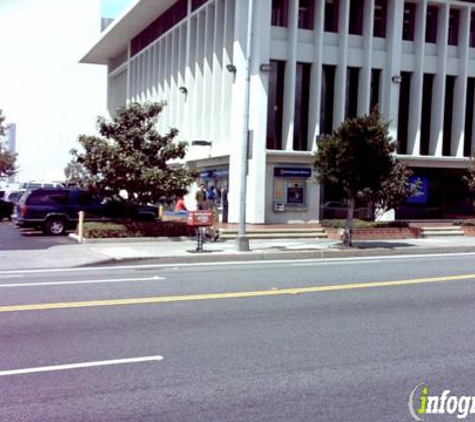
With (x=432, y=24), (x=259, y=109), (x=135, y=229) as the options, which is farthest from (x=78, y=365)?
(x=432, y=24)

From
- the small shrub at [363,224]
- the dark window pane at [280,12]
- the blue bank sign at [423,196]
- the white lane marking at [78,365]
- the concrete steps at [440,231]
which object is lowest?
the white lane marking at [78,365]

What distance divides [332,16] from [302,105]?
14.1 ft

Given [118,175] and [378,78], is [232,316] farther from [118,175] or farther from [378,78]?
[378,78]

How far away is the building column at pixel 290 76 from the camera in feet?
86.9

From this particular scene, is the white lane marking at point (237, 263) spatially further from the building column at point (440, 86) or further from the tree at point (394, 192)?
the building column at point (440, 86)

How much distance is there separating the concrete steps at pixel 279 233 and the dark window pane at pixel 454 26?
43.6 feet

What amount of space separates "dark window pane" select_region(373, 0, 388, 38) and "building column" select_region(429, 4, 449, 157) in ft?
9.73

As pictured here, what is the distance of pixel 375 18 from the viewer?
2873 cm

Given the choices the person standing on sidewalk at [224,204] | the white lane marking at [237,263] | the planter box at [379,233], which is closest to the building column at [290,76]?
the person standing on sidewalk at [224,204]

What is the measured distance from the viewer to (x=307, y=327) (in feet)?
26.0

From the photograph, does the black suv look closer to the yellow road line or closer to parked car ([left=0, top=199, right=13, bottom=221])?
parked car ([left=0, top=199, right=13, bottom=221])

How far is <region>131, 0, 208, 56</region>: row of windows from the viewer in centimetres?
3481

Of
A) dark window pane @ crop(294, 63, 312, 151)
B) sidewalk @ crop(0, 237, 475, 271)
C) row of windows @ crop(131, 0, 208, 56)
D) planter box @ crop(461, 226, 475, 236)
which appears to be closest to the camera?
sidewalk @ crop(0, 237, 475, 271)

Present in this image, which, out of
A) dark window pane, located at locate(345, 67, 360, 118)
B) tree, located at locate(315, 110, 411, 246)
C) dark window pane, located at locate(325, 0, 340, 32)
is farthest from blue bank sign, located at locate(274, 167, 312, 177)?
tree, located at locate(315, 110, 411, 246)
